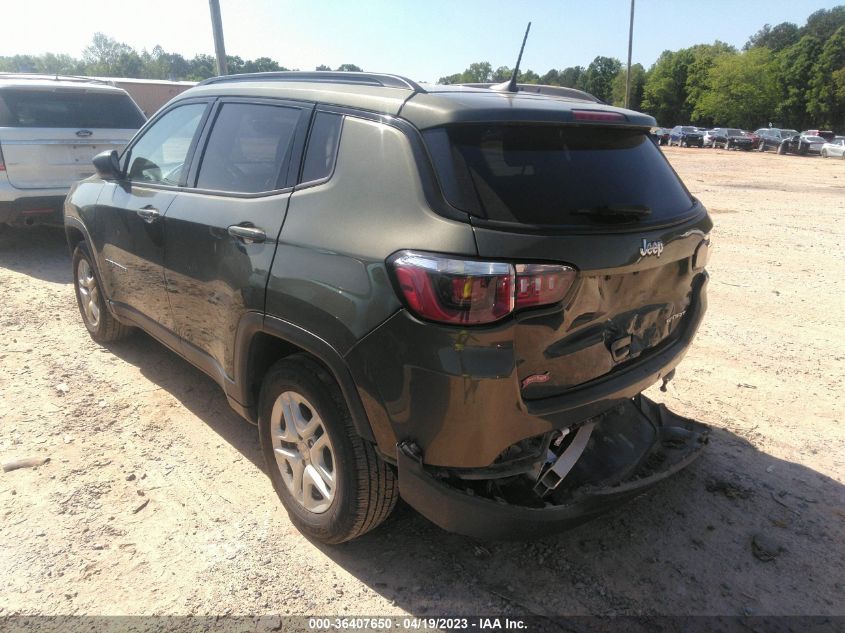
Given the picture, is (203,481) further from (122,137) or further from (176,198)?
(122,137)

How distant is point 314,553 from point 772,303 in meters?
5.25

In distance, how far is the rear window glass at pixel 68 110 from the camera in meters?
6.91

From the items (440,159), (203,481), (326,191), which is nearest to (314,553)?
(203,481)

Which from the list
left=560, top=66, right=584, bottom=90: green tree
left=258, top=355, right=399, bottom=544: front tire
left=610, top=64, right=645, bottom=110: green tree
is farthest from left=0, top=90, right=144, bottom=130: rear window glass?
left=560, top=66, right=584, bottom=90: green tree

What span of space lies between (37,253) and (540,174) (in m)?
7.67

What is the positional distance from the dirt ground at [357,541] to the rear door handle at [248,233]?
51.5 inches

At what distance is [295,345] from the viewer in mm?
2631

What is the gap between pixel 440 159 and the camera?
219 centimetres

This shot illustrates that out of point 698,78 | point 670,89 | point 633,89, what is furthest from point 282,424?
point 633,89

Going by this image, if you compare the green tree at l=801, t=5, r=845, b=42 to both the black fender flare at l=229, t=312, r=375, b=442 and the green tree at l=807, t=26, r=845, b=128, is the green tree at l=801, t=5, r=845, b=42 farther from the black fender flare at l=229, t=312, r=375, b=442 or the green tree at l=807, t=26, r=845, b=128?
the black fender flare at l=229, t=312, r=375, b=442

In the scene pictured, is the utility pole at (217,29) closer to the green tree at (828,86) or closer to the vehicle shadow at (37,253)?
the vehicle shadow at (37,253)

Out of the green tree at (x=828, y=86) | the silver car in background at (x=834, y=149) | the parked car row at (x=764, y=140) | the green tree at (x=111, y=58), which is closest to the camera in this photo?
the silver car in background at (x=834, y=149)

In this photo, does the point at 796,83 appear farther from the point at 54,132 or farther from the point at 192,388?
the point at 192,388

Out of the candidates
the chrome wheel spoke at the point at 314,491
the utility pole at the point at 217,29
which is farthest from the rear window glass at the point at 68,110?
the chrome wheel spoke at the point at 314,491
